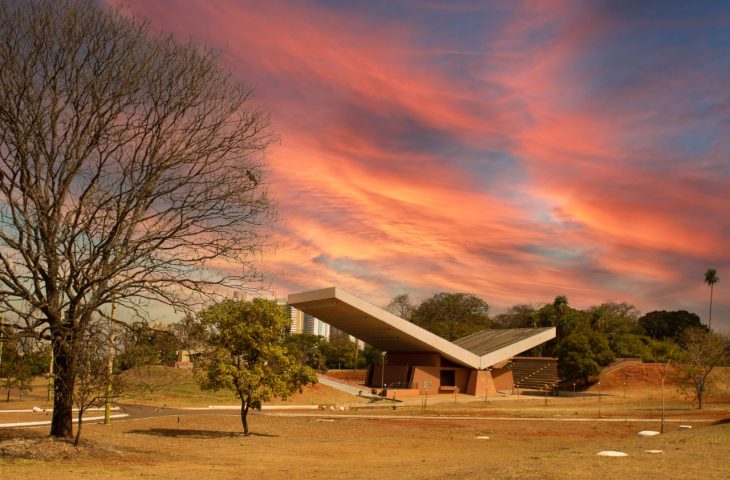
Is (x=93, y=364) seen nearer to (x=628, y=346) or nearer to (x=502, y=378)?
(x=502, y=378)

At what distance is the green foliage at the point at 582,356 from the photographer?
71.2 metres

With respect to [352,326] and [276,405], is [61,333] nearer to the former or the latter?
[276,405]

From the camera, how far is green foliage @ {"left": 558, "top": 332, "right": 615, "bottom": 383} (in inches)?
2805

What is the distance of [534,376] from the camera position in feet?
274

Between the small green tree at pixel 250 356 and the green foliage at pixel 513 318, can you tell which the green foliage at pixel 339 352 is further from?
the small green tree at pixel 250 356

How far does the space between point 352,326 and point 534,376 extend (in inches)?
1178

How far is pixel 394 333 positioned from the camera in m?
64.2

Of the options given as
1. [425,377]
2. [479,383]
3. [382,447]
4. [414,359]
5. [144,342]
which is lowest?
[479,383]

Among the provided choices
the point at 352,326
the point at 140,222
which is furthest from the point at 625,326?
the point at 140,222

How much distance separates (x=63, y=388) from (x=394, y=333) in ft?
154

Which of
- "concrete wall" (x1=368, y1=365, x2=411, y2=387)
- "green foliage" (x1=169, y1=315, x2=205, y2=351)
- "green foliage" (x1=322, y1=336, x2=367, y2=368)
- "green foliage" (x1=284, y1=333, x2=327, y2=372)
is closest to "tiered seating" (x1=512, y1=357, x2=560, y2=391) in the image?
"concrete wall" (x1=368, y1=365, x2=411, y2=387)

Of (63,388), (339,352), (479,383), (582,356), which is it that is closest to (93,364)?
(63,388)

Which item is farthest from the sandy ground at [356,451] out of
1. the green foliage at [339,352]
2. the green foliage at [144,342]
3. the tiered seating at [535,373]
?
the green foliage at [339,352]

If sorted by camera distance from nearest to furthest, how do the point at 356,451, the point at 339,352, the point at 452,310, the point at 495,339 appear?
the point at 356,451 → the point at 495,339 → the point at 339,352 → the point at 452,310
